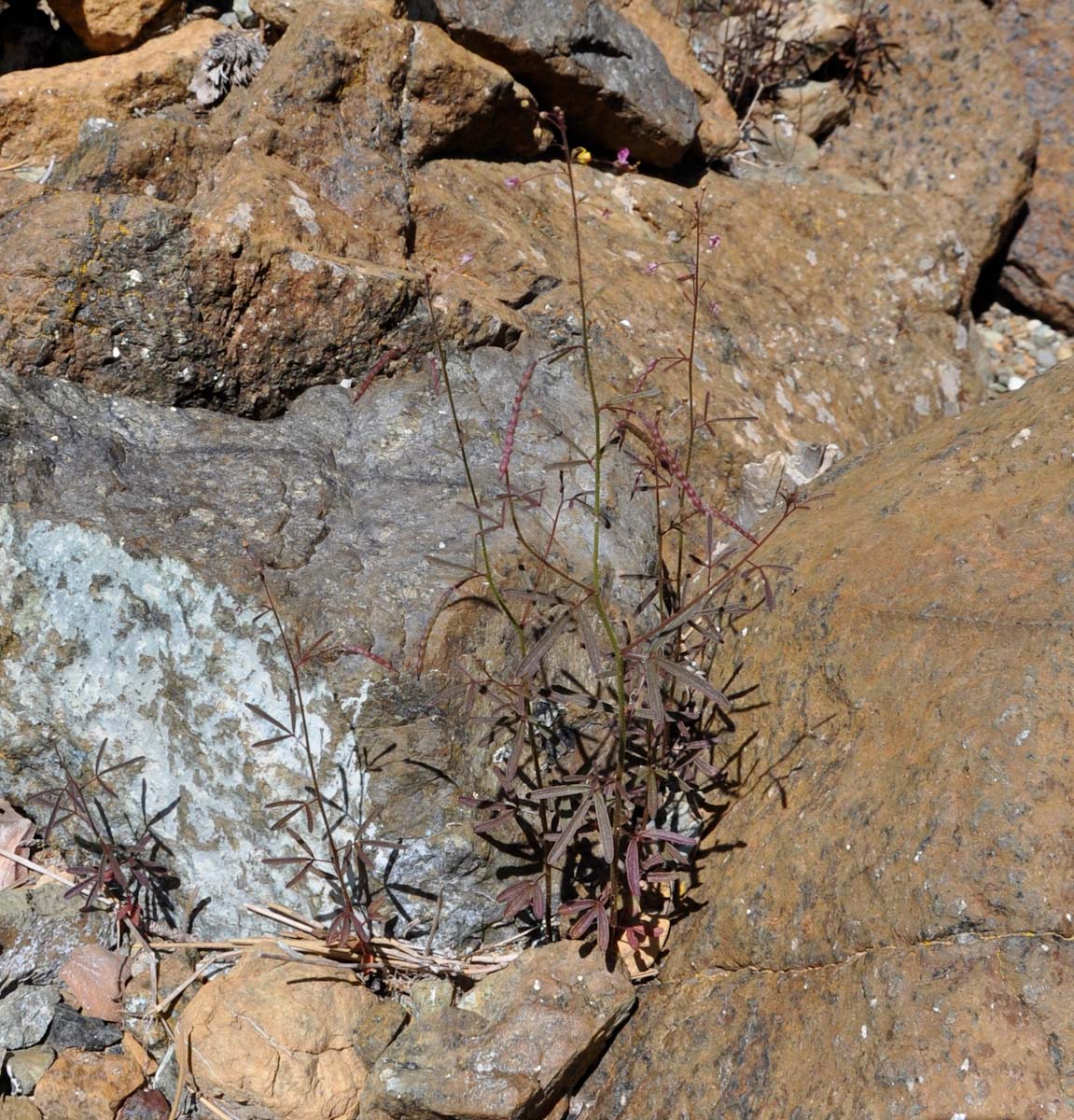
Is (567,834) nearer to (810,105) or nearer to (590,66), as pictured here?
(590,66)

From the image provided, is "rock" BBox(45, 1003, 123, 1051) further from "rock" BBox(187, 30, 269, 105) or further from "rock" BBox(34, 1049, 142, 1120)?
"rock" BBox(187, 30, 269, 105)

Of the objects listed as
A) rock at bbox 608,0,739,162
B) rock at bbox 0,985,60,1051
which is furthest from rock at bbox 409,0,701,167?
rock at bbox 0,985,60,1051

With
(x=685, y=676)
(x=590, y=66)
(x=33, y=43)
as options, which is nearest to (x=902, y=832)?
(x=685, y=676)

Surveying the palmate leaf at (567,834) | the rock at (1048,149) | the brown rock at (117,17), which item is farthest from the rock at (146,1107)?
the rock at (1048,149)

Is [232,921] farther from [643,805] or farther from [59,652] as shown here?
[643,805]

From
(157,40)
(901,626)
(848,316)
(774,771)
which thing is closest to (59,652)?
(774,771)
